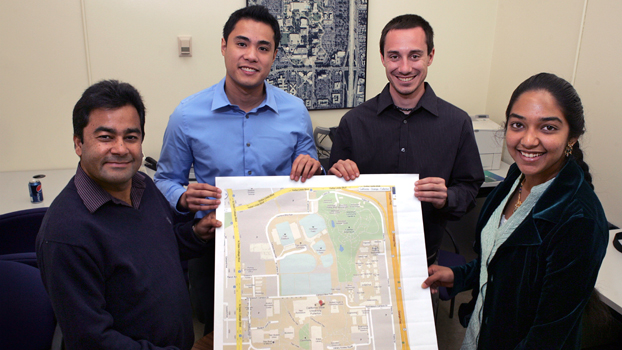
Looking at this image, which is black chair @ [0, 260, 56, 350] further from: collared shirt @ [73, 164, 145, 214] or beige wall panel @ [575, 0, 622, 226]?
beige wall panel @ [575, 0, 622, 226]

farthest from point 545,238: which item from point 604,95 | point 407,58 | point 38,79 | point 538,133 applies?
point 38,79

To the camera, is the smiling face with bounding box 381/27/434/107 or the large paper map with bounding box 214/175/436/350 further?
the smiling face with bounding box 381/27/434/107

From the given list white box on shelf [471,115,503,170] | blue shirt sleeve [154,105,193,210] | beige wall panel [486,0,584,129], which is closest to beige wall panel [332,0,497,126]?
beige wall panel [486,0,584,129]

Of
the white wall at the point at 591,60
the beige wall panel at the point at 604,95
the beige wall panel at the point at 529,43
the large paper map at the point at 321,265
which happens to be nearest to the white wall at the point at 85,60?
the beige wall panel at the point at 529,43

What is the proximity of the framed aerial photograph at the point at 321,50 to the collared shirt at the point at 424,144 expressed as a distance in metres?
1.70

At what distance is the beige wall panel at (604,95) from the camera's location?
2633 millimetres

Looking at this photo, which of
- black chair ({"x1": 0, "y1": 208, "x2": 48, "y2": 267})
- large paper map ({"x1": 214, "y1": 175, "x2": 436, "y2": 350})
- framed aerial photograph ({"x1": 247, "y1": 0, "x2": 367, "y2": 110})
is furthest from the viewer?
framed aerial photograph ({"x1": 247, "y1": 0, "x2": 367, "y2": 110})

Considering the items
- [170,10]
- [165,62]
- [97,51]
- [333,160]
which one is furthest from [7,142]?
[333,160]

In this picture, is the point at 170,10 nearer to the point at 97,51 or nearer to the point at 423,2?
the point at 97,51

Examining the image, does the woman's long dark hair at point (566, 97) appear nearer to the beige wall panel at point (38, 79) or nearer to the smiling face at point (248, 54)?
the smiling face at point (248, 54)

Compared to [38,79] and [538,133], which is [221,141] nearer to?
[538,133]

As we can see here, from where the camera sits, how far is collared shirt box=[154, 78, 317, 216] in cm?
167

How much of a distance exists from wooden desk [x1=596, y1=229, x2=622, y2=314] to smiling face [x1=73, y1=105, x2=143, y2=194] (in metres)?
1.95

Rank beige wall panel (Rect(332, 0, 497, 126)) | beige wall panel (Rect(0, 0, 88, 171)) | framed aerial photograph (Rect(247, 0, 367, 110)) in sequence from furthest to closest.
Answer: beige wall panel (Rect(332, 0, 497, 126)) < framed aerial photograph (Rect(247, 0, 367, 110)) < beige wall panel (Rect(0, 0, 88, 171))
